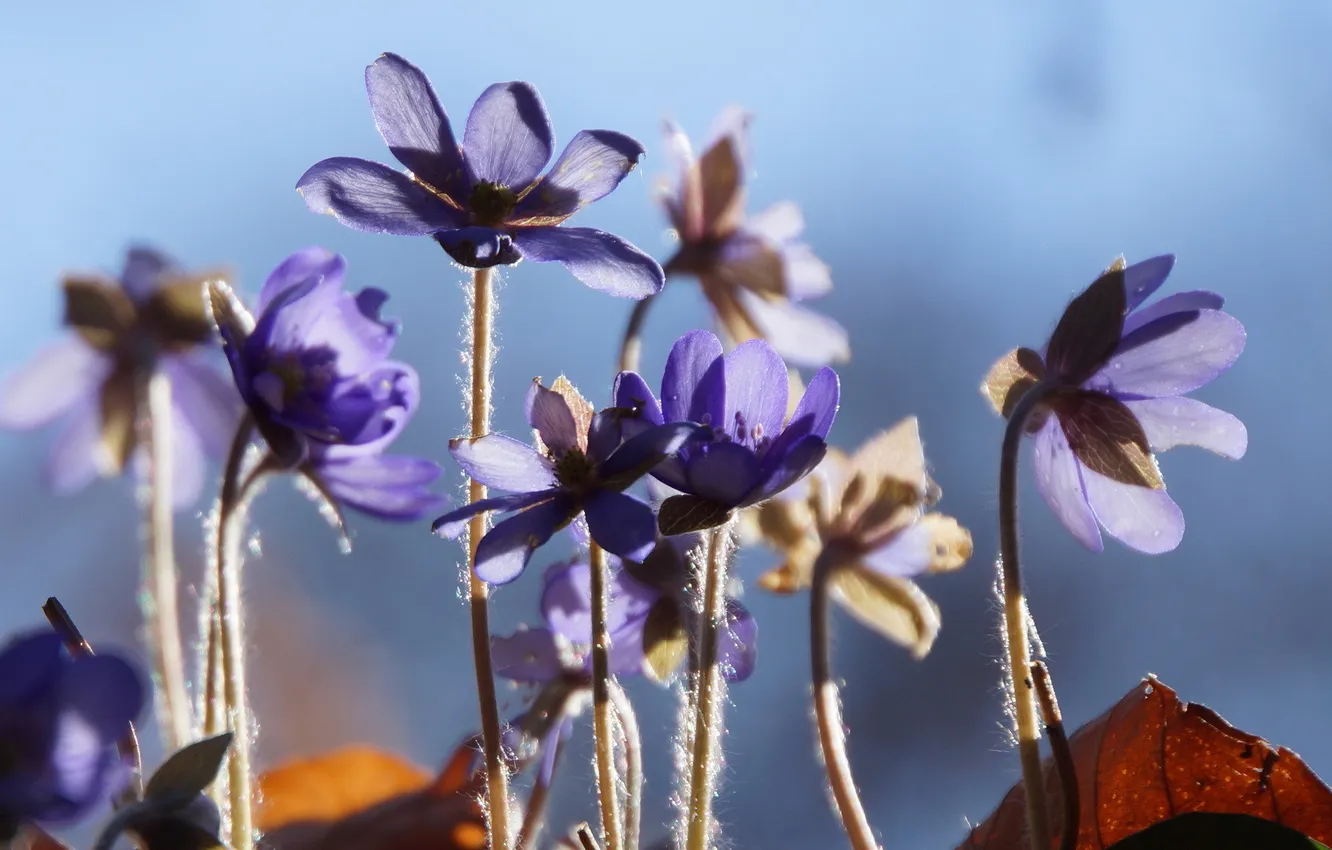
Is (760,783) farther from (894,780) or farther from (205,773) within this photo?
(205,773)

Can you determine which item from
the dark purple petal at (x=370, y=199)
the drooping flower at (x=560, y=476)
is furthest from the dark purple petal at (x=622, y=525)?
the dark purple petal at (x=370, y=199)

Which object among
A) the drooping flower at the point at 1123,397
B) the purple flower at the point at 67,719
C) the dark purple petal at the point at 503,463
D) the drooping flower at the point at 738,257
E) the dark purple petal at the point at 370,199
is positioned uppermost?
the drooping flower at the point at 738,257

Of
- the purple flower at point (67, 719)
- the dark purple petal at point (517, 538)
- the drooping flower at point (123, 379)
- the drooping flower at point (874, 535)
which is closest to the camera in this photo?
the purple flower at point (67, 719)

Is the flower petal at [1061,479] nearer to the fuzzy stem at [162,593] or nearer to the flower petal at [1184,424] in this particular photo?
the flower petal at [1184,424]

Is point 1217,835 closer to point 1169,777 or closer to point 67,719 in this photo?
point 1169,777

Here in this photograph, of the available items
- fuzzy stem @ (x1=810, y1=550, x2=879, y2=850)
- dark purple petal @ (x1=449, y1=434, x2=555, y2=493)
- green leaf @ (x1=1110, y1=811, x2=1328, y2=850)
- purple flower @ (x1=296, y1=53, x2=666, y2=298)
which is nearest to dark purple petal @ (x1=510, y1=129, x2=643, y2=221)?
purple flower @ (x1=296, y1=53, x2=666, y2=298)

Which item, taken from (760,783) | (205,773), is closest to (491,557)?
(205,773)

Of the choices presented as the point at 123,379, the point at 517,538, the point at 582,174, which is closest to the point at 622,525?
the point at 517,538
